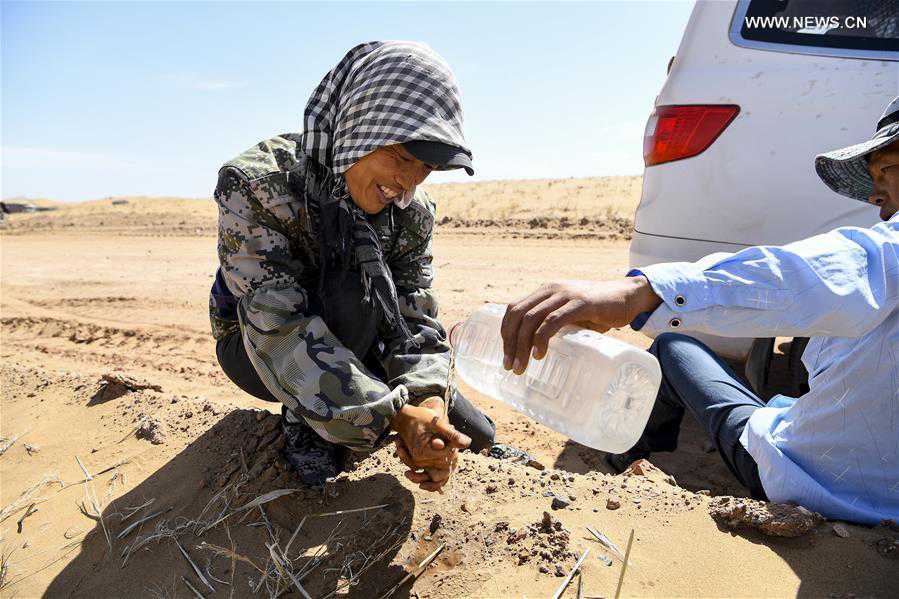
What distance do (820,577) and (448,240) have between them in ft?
32.0

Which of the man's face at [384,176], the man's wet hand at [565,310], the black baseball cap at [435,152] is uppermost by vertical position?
the black baseball cap at [435,152]

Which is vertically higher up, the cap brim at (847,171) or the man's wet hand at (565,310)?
the cap brim at (847,171)

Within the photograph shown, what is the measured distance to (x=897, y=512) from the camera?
184cm

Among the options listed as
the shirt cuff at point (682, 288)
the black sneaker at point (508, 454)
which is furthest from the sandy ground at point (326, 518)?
the shirt cuff at point (682, 288)

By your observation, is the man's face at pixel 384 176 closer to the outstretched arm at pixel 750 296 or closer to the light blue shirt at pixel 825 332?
the outstretched arm at pixel 750 296

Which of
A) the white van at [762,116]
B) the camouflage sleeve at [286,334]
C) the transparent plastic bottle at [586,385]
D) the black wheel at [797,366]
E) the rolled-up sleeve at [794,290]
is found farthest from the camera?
the black wheel at [797,366]

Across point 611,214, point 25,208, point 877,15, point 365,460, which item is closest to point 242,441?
point 365,460

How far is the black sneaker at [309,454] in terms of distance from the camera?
98.4 inches

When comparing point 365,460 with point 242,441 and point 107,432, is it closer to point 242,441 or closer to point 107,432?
point 242,441

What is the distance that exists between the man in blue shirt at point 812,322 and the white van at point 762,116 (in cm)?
69

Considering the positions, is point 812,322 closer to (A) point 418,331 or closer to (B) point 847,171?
(B) point 847,171

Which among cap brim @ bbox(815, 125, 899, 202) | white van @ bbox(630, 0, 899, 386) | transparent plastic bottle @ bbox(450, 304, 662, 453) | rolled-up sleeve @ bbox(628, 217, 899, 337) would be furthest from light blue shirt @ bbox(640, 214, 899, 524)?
white van @ bbox(630, 0, 899, 386)

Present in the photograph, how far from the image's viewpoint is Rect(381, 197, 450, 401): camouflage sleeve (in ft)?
7.82

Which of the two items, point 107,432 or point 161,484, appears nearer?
point 161,484
